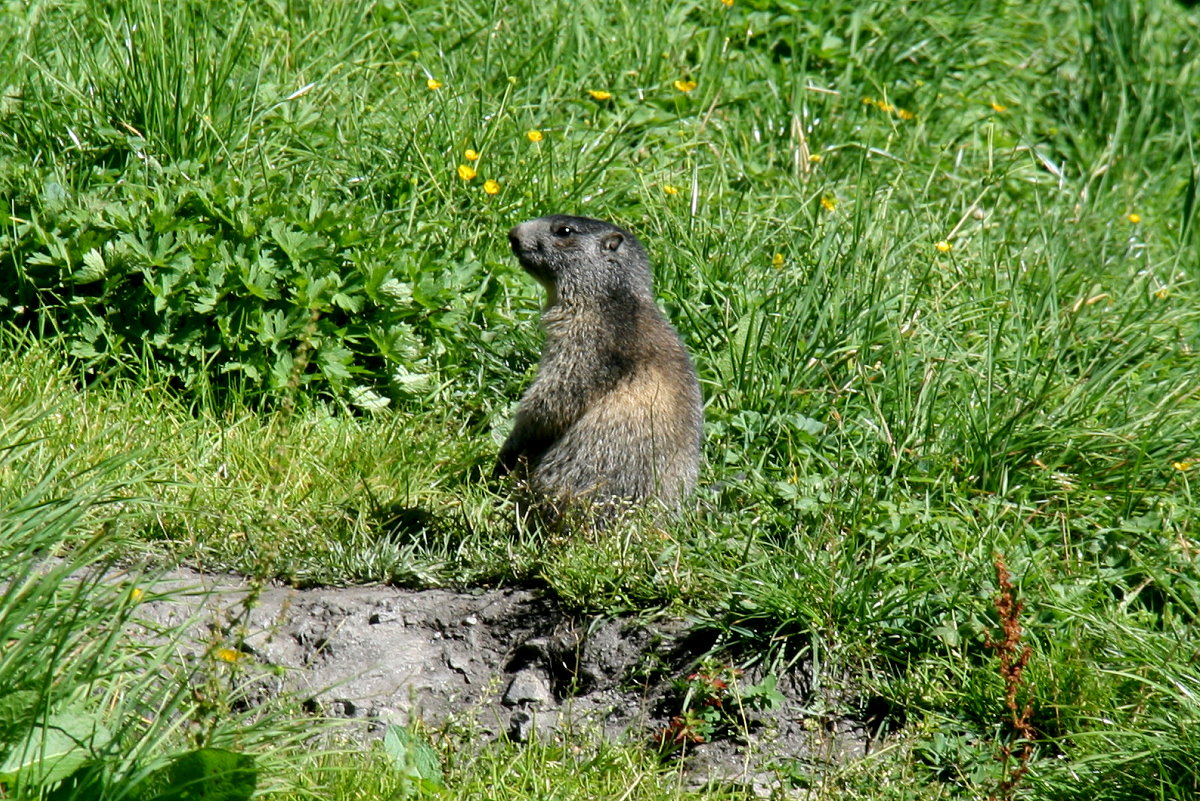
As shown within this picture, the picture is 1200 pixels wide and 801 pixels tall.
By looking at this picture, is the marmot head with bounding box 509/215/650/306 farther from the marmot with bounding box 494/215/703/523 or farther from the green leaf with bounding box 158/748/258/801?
the green leaf with bounding box 158/748/258/801

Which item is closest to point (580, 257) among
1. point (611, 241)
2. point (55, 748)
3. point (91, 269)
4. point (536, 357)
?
point (611, 241)

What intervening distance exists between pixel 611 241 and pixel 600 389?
70 centimetres

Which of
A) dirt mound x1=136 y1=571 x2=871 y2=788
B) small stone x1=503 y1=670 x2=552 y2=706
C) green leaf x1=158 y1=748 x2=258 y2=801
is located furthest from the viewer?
small stone x1=503 y1=670 x2=552 y2=706

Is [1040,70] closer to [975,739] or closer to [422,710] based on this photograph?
[975,739]

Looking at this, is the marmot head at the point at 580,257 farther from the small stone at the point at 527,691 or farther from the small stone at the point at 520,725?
the small stone at the point at 520,725

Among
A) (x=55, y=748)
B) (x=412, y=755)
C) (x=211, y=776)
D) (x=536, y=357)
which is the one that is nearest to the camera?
(x=211, y=776)

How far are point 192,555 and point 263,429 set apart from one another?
0.77 m

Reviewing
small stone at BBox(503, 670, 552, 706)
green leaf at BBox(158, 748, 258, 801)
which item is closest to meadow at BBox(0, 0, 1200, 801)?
green leaf at BBox(158, 748, 258, 801)

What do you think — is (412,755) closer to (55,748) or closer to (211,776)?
(211,776)

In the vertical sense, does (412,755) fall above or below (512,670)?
above

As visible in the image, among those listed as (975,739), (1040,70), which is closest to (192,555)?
(975,739)

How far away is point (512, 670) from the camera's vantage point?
4.47 metres

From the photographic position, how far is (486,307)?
5965 mm

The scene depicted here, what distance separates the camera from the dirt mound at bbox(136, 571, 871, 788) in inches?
167
